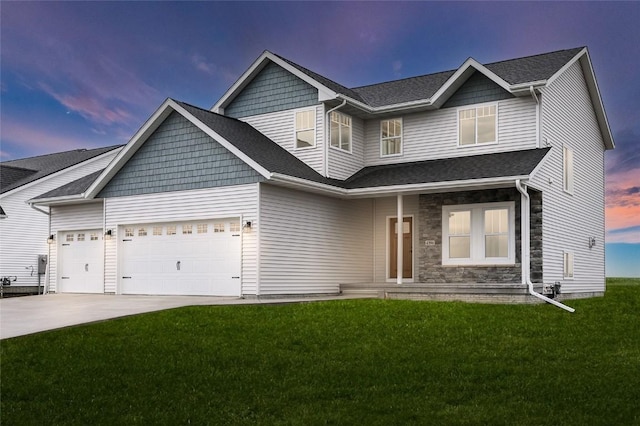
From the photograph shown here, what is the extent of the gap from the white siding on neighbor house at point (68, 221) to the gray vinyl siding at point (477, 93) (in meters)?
11.7

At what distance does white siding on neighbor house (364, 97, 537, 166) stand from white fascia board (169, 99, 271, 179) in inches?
223

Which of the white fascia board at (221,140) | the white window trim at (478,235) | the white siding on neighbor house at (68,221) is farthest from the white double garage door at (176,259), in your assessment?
the white window trim at (478,235)

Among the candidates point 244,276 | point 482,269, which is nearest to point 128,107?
point 244,276

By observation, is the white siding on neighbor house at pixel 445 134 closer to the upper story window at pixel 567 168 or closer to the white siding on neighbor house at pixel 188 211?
the upper story window at pixel 567 168

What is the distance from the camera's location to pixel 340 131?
73.9 feet

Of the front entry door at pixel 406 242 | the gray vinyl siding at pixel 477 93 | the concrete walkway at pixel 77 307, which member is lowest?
the concrete walkway at pixel 77 307

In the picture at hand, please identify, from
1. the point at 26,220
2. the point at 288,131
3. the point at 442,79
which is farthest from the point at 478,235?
the point at 26,220

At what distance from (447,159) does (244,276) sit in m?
7.16

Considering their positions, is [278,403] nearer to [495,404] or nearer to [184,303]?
[495,404]

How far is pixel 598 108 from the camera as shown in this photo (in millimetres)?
25312

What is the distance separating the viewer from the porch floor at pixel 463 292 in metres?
18.0

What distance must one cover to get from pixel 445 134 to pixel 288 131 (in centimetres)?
482

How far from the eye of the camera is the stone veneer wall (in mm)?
19516

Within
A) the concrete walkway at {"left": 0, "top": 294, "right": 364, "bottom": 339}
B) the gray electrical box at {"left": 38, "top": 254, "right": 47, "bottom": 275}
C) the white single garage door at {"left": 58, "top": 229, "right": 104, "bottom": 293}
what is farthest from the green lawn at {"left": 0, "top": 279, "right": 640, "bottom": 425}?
the gray electrical box at {"left": 38, "top": 254, "right": 47, "bottom": 275}
